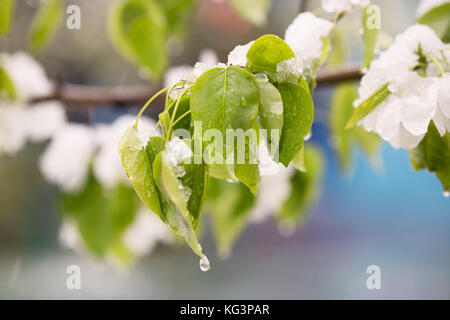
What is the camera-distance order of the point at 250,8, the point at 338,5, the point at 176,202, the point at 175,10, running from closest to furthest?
the point at 176,202 → the point at 338,5 → the point at 250,8 → the point at 175,10

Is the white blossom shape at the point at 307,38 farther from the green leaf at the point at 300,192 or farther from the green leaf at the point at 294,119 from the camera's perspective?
the green leaf at the point at 300,192

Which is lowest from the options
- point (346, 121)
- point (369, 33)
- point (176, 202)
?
point (176, 202)

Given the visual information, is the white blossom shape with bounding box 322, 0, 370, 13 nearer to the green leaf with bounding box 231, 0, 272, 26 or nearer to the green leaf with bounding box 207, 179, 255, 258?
the green leaf with bounding box 231, 0, 272, 26

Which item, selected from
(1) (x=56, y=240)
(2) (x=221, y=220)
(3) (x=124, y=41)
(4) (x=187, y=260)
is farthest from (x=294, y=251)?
(3) (x=124, y=41)

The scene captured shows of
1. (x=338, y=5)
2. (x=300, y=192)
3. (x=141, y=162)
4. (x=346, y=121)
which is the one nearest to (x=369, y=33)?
(x=338, y=5)

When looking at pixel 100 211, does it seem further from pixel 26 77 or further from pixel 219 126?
pixel 219 126

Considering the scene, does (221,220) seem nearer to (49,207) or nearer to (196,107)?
(196,107)

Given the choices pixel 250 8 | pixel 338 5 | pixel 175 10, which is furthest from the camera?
pixel 175 10
